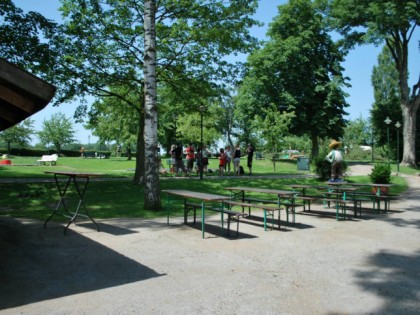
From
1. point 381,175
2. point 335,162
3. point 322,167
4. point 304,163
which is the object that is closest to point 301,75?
point 304,163

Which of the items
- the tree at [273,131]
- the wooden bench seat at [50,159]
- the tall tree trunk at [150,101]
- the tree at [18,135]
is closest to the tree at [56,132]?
the tree at [18,135]

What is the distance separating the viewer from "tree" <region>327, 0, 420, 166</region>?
29.1 meters

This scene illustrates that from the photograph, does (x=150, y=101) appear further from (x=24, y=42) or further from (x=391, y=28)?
(x=391, y=28)

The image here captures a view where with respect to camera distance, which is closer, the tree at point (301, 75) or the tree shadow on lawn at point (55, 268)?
the tree shadow on lawn at point (55, 268)

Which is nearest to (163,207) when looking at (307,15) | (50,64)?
(50,64)

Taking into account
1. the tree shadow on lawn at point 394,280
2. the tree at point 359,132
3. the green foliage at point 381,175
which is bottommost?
the tree shadow on lawn at point 394,280

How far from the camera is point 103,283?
4727 mm

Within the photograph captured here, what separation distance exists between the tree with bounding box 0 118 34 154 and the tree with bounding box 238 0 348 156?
38.7 meters

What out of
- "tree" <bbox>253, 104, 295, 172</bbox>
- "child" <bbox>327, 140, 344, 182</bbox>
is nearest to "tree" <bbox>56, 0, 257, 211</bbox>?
"child" <bbox>327, 140, 344, 182</bbox>

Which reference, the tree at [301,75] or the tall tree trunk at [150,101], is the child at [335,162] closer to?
the tall tree trunk at [150,101]

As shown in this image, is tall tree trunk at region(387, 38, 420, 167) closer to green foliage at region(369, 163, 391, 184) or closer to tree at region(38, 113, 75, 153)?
green foliage at region(369, 163, 391, 184)

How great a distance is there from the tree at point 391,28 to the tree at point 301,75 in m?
3.33

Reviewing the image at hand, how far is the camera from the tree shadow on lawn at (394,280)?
4098 millimetres

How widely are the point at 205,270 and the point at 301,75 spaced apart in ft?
115
